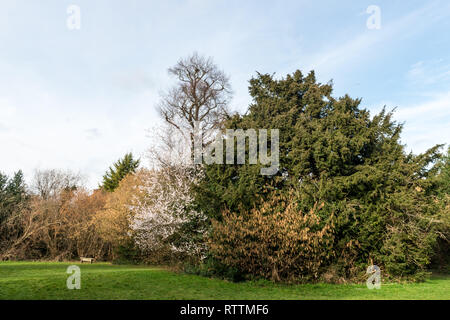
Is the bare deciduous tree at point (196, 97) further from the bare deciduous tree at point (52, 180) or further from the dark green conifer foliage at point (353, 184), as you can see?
the bare deciduous tree at point (52, 180)

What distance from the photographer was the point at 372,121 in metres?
15.1

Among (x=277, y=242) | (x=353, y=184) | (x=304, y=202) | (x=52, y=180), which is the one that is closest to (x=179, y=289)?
(x=277, y=242)

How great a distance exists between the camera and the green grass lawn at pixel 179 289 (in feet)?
29.7

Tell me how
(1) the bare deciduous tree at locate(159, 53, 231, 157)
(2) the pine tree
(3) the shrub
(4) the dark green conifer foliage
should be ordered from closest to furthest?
(3) the shrub → (4) the dark green conifer foliage → (1) the bare deciduous tree at locate(159, 53, 231, 157) → (2) the pine tree

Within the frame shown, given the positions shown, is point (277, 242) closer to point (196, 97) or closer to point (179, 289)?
point (179, 289)

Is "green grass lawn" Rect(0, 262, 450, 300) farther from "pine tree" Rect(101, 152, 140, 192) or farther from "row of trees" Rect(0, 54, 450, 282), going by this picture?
"pine tree" Rect(101, 152, 140, 192)

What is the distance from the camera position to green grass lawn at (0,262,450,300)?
29.7ft

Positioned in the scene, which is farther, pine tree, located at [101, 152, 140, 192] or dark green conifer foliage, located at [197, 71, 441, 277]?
pine tree, located at [101, 152, 140, 192]

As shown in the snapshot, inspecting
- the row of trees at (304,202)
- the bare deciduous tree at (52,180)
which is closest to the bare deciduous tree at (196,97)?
the row of trees at (304,202)

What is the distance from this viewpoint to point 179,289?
10438mm

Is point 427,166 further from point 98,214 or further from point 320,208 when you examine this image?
point 98,214

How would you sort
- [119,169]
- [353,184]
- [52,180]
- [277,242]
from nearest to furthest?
[277,242], [353,184], [52,180], [119,169]

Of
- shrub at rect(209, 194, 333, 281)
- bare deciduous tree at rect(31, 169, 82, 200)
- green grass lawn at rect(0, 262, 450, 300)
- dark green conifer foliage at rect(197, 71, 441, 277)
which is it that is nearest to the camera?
green grass lawn at rect(0, 262, 450, 300)

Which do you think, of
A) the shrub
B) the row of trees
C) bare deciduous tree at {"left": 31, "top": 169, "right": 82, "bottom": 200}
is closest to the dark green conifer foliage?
the row of trees
